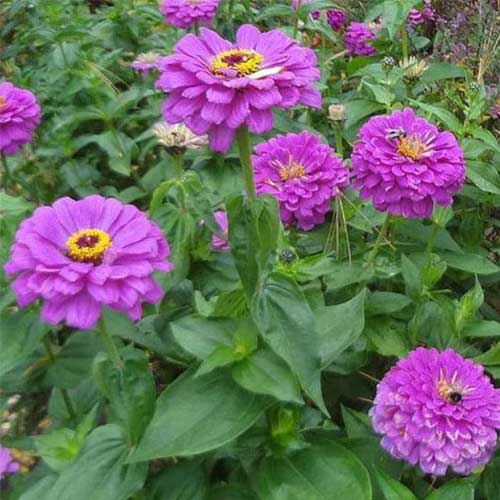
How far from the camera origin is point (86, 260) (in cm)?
90

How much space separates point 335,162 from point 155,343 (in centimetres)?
43

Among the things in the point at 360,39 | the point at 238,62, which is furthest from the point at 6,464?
the point at 360,39

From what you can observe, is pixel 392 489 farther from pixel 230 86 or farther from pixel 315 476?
pixel 230 86

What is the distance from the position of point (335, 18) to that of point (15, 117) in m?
1.08

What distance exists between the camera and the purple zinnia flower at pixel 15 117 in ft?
5.18

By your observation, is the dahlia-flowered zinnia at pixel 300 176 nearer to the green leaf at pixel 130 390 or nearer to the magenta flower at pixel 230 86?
the magenta flower at pixel 230 86

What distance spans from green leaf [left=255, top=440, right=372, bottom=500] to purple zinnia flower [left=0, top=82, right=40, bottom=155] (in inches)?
35.1

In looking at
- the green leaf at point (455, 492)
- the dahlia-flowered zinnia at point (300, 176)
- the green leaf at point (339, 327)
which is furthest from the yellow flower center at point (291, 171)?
the green leaf at point (455, 492)

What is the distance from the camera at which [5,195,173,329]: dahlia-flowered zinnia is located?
0.85 m

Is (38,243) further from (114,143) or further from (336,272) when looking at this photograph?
(114,143)

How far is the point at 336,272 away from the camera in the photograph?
1.30 meters

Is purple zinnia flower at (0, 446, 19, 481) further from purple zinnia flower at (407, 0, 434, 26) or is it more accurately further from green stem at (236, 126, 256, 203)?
purple zinnia flower at (407, 0, 434, 26)

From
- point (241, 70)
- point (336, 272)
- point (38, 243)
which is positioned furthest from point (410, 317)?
point (38, 243)

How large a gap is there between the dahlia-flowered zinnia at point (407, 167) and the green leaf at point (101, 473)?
1.71 feet
